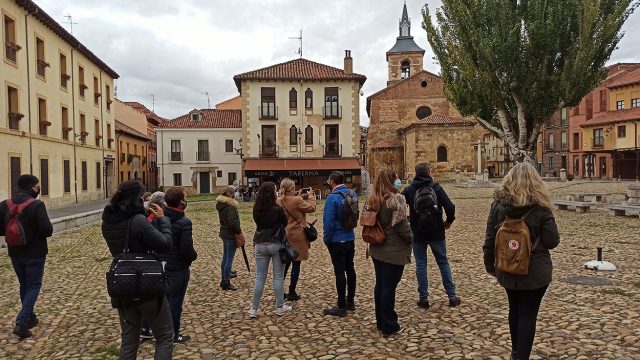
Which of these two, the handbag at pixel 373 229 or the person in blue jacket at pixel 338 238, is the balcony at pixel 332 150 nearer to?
the person in blue jacket at pixel 338 238

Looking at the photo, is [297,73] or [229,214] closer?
[229,214]

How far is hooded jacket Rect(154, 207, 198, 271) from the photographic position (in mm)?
4668

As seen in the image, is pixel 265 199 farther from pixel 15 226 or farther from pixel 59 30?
pixel 59 30

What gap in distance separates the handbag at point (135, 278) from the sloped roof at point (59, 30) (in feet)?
67.5

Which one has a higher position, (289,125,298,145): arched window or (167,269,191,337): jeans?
(289,125,298,145): arched window

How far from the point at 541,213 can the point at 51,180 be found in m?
24.3

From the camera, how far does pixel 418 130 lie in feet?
137

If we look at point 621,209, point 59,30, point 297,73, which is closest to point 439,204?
point 621,209

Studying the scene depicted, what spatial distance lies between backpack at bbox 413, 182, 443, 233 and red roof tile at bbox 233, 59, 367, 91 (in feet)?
89.3

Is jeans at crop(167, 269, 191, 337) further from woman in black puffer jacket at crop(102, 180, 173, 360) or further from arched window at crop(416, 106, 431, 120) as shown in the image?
arched window at crop(416, 106, 431, 120)

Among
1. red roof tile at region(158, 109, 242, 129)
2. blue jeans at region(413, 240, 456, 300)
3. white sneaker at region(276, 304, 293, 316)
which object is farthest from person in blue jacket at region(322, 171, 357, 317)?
red roof tile at region(158, 109, 242, 129)

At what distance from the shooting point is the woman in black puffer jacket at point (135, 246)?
3.65 metres

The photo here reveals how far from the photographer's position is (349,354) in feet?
14.7

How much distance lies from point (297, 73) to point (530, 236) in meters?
30.0
